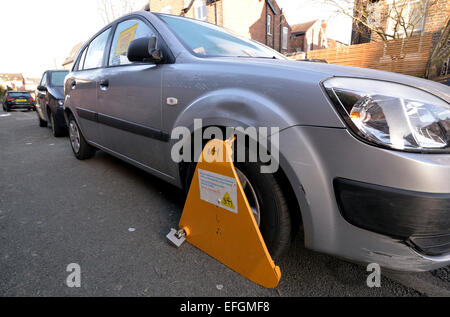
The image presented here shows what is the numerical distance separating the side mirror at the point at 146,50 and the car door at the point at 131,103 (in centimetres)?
8

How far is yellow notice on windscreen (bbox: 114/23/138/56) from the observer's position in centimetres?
239

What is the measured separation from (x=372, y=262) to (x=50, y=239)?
2007mm

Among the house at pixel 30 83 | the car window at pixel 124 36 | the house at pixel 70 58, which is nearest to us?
the car window at pixel 124 36

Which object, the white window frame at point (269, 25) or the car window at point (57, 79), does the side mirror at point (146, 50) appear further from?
the white window frame at point (269, 25)

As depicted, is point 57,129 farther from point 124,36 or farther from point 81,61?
point 124,36

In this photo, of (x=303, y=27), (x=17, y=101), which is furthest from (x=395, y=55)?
(x=303, y=27)

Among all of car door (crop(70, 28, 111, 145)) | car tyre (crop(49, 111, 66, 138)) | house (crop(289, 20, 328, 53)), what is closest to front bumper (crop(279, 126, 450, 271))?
car door (crop(70, 28, 111, 145))

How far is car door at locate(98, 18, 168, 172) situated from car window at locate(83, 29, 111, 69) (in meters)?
0.31

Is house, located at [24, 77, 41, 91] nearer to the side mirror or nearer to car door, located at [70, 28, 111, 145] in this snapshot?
car door, located at [70, 28, 111, 145]

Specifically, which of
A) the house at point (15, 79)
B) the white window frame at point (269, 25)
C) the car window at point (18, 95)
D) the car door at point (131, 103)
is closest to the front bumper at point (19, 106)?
the car window at point (18, 95)

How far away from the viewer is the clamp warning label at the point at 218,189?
136cm

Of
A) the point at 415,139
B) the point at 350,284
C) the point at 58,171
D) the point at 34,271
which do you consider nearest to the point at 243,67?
the point at 415,139

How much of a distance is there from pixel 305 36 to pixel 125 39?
3261 centimetres

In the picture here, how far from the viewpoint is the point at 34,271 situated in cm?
150
